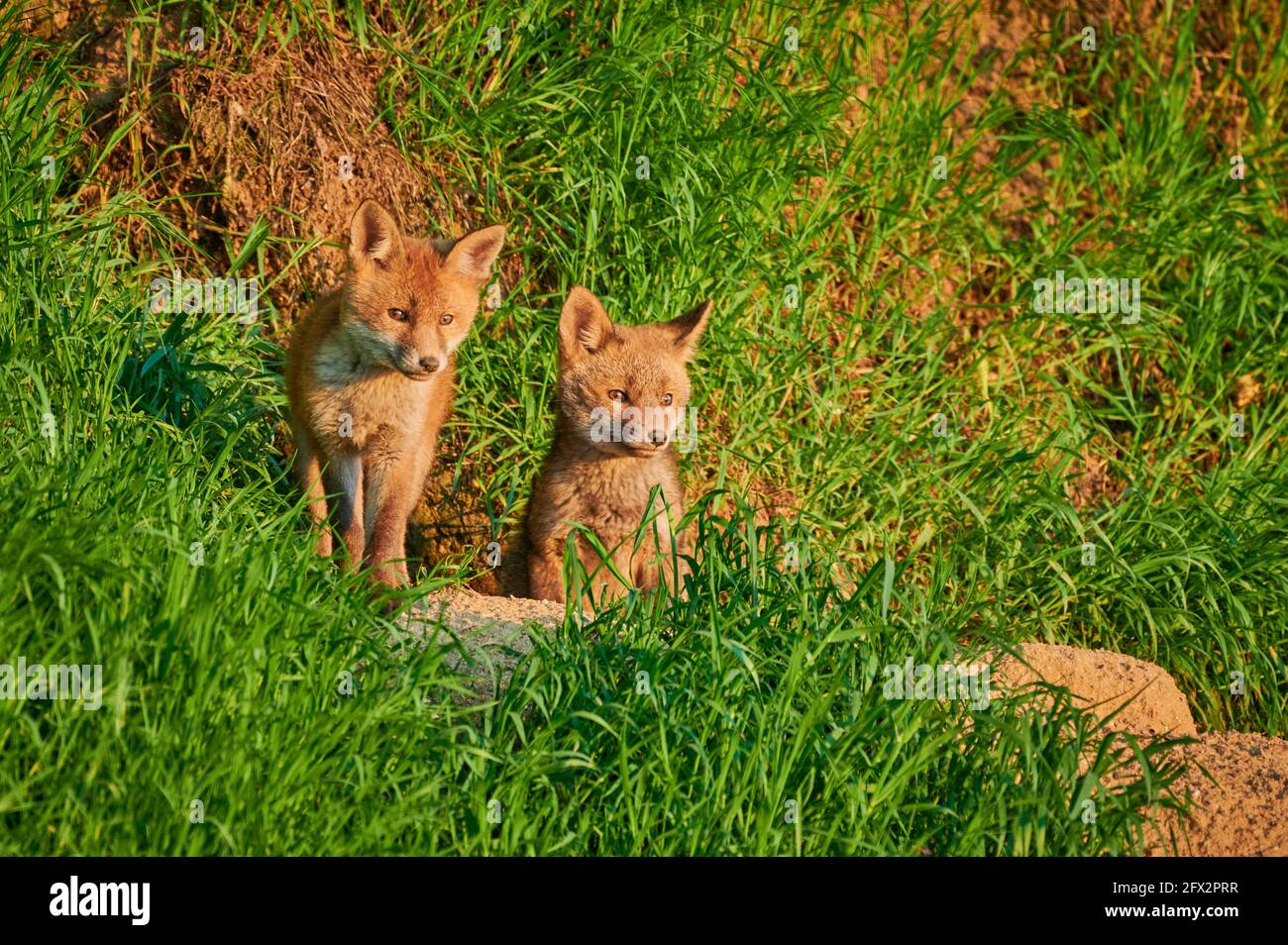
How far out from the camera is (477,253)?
18.5 ft

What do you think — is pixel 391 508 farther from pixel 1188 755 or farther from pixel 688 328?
pixel 1188 755

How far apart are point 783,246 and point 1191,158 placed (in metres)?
2.75

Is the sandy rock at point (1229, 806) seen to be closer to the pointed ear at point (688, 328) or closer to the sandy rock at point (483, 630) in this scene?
the sandy rock at point (483, 630)

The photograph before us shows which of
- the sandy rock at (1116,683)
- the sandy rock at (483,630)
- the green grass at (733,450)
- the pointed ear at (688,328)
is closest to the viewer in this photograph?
the green grass at (733,450)

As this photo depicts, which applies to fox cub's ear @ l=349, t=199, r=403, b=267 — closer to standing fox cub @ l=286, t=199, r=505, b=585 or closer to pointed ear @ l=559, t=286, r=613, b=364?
standing fox cub @ l=286, t=199, r=505, b=585

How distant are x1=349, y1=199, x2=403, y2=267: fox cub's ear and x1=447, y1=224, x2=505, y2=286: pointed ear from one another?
23cm

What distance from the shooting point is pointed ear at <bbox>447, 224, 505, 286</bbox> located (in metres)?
5.53

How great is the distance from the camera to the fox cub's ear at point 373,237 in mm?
5348

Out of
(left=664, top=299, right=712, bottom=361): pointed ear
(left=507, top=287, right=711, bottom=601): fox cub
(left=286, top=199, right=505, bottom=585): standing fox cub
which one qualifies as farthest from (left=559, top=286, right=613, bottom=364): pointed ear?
(left=286, top=199, right=505, bottom=585): standing fox cub

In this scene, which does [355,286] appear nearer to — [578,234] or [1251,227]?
[578,234]

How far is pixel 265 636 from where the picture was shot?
3.85 m

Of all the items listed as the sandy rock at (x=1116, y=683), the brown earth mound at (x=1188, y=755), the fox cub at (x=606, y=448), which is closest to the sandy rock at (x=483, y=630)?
the fox cub at (x=606, y=448)

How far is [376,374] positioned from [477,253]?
2.19ft
